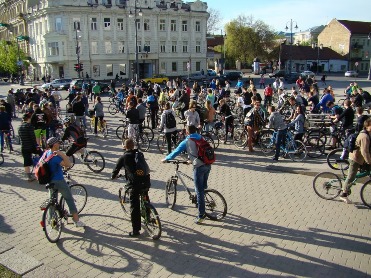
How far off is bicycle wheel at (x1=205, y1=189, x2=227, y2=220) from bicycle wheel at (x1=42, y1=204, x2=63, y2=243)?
2.81 meters

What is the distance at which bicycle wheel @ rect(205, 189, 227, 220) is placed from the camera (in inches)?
280

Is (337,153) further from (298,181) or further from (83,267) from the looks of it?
(83,267)

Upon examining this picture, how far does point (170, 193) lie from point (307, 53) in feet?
241

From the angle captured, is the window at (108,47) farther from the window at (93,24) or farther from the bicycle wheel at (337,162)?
the bicycle wheel at (337,162)

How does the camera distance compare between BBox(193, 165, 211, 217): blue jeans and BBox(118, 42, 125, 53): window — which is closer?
BBox(193, 165, 211, 217): blue jeans

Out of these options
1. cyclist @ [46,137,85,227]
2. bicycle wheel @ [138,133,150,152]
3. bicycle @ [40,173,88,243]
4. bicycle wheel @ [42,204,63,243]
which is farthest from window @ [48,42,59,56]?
bicycle wheel @ [42,204,63,243]

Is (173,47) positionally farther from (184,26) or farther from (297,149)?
(297,149)

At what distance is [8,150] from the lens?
1372cm

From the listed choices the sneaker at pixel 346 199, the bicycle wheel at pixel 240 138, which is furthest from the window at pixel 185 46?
the sneaker at pixel 346 199

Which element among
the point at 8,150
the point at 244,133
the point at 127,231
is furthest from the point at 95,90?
the point at 127,231

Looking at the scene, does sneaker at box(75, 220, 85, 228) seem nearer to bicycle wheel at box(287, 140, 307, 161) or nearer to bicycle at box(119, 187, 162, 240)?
bicycle at box(119, 187, 162, 240)

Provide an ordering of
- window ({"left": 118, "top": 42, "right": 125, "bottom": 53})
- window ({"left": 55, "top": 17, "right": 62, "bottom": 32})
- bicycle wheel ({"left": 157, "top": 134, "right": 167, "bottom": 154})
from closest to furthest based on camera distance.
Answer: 1. bicycle wheel ({"left": 157, "top": 134, "right": 167, "bottom": 154})
2. window ({"left": 55, "top": 17, "right": 62, "bottom": 32})
3. window ({"left": 118, "top": 42, "right": 125, "bottom": 53})

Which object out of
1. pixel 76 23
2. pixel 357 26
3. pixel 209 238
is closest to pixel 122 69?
pixel 76 23

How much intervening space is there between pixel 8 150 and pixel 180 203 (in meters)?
8.82
